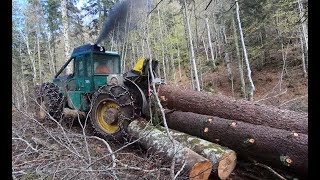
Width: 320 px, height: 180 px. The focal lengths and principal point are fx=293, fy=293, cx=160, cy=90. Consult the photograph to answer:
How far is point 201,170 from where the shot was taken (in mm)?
4422

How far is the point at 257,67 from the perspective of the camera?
71.6ft

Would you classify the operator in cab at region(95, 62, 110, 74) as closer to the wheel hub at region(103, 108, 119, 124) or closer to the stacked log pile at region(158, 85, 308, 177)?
the wheel hub at region(103, 108, 119, 124)

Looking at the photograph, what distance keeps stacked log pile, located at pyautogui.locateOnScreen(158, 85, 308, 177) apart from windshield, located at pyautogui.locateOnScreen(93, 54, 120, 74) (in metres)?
1.89

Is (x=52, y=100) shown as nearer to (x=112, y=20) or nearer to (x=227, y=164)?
(x=112, y=20)

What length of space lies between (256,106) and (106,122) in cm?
343

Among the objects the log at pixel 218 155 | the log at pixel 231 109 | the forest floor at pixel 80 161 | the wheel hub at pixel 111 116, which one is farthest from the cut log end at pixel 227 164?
the wheel hub at pixel 111 116

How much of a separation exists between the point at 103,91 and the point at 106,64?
1353 millimetres

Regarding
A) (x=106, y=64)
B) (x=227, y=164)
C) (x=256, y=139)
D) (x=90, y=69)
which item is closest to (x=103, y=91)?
(x=90, y=69)

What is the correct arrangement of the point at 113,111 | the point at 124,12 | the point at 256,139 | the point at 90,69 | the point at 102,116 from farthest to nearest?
the point at 124,12 → the point at 90,69 → the point at 102,116 → the point at 113,111 → the point at 256,139

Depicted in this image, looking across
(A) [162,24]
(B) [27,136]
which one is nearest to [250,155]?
(B) [27,136]

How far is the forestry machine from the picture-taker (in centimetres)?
645

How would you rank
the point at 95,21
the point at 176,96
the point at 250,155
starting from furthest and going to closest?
the point at 95,21 < the point at 176,96 < the point at 250,155
